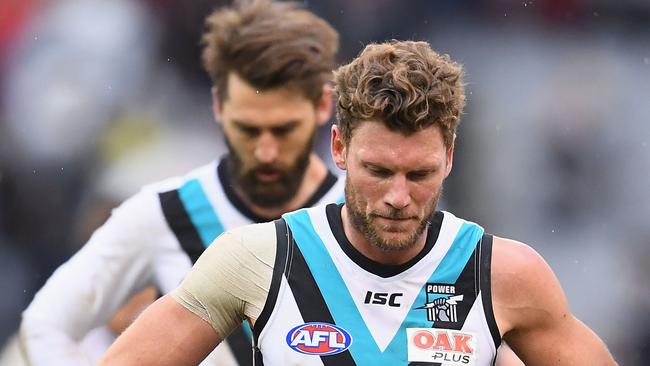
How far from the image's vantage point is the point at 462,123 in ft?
18.0

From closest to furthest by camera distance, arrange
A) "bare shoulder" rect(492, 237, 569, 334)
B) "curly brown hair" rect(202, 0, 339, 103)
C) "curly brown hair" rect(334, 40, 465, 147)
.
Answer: "curly brown hair" rect(334, 40, 465, 147), "bare shoulder" rect(492, 237, 569, 334), "curly brown hair" rect(202, 0, 339, 103)

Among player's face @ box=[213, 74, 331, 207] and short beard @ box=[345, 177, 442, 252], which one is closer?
short beard @ box=[345, 177, 442, 252]

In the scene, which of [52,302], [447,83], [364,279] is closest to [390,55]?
[447,83]

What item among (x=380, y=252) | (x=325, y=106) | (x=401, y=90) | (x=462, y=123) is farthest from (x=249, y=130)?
(x=401, y=90)

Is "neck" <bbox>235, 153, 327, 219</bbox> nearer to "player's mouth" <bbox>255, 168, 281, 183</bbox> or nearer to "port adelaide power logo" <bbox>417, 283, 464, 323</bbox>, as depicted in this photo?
"player's mouth" <bbox>255, 168, 281, 183</bbox>

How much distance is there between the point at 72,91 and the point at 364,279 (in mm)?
2601

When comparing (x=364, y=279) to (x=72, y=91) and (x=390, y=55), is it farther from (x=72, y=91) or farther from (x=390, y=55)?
(x=72, y=91)

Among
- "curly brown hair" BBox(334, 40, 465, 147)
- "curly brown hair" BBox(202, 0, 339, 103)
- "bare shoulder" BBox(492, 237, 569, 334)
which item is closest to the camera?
"curly brown hair" BBox(334, 40, 465, 147)

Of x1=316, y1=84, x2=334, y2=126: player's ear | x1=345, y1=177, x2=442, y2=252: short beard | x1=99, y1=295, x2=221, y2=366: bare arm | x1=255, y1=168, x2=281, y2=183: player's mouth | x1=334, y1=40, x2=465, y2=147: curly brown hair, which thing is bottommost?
x1=99, y1=295, x2=221, y2=366: bare arm

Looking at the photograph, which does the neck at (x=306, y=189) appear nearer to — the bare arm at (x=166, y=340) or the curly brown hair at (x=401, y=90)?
the curly brown hair at (x=401, y=90)

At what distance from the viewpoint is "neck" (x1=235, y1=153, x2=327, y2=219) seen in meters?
5.28

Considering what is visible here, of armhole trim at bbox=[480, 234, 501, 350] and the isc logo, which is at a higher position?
armhole trim at bbox=[480, 234, 501, 350]

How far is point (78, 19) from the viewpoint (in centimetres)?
518

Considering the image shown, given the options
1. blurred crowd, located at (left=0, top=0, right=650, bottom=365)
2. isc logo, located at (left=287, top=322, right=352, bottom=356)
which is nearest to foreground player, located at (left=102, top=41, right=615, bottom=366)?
isc logo, located at (left=287, top=322, right=352, bottom=356)
